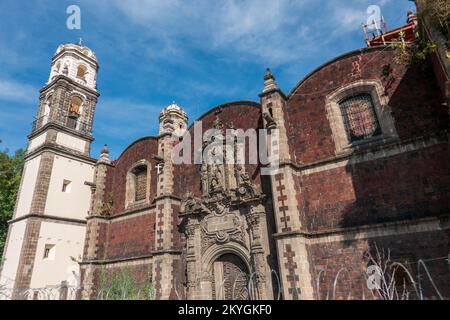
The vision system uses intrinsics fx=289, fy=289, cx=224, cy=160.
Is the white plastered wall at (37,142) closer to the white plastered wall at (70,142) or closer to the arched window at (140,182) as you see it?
the white plastered wall at (70,142)

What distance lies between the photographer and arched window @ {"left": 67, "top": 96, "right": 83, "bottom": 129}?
871 inches

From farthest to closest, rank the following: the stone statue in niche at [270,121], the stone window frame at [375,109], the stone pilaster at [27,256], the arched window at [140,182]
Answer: the arched window at [140,182] < the stone pilaster at [27,256] < the stone statue in niche at [270,121] < the stone window frame at [375,109]

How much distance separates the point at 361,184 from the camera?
1059 centimetres

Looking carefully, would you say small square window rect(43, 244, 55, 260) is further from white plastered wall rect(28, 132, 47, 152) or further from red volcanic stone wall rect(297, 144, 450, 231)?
red volcanic stone wall rect(297, 144, 450, 231)

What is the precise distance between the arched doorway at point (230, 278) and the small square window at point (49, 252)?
11.0m

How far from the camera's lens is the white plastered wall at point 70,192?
61.6 feet

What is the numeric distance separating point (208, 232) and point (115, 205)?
8.01 meters

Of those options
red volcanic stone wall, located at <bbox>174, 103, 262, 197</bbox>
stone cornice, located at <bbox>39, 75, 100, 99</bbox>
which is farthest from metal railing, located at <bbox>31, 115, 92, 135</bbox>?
red volcanic stone wall, located at <bbox>174, 103, 262, 197</bbox>

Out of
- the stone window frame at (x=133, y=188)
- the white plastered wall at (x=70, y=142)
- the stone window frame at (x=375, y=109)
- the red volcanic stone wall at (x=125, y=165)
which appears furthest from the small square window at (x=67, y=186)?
the stone window frame at (x=375, y=109)

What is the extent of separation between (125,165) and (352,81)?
14441mm

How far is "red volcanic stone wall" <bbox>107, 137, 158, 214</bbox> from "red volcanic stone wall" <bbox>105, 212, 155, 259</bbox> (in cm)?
118

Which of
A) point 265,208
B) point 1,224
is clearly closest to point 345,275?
point 265,208

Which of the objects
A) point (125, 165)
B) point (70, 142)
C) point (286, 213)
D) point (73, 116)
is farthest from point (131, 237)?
point (73, 116)

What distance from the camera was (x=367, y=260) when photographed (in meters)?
9.73
